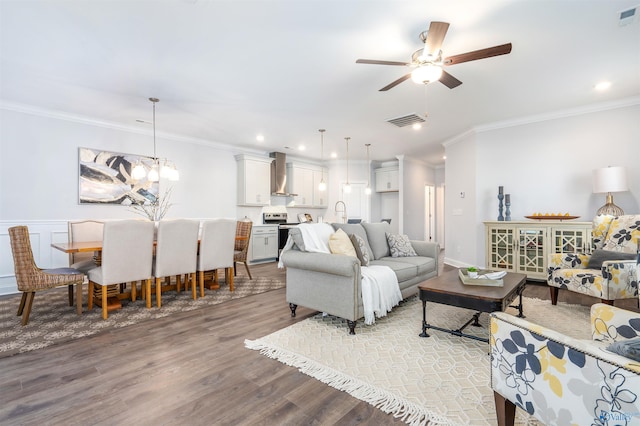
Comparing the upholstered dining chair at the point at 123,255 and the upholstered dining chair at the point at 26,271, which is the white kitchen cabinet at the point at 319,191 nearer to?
the upholstered dining chair at the point at 123,255

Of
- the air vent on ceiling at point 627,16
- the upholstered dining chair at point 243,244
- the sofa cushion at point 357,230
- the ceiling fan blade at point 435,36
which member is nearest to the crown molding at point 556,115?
the air vent on ceiling at point 627,16

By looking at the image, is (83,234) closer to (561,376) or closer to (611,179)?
(561,376)

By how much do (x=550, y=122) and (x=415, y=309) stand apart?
396 cm

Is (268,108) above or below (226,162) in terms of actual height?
above

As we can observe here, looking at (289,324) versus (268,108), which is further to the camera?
(268,108)

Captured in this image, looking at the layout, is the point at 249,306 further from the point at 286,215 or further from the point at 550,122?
the point at 550,122

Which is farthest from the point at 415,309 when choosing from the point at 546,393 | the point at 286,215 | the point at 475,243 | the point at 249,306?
the point at 286,215

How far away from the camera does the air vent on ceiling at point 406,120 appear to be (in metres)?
4.80

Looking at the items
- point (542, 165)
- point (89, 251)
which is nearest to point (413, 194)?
point (542, 165)

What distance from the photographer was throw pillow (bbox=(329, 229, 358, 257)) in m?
3.20

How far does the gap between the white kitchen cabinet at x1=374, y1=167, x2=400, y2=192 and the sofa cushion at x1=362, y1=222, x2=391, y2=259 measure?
14.6 feet

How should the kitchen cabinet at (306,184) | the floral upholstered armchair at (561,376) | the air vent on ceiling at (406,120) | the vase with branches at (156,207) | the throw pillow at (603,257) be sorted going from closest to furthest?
the floral upholstered armchair at (561,376) → the throw pillow at (603,257) → the air vent on ceiling at (406,120) → the vase with branches at (156,207) → the kitchen cabinet at (306,184)

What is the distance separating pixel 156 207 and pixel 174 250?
232 cm

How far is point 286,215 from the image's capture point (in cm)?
772
